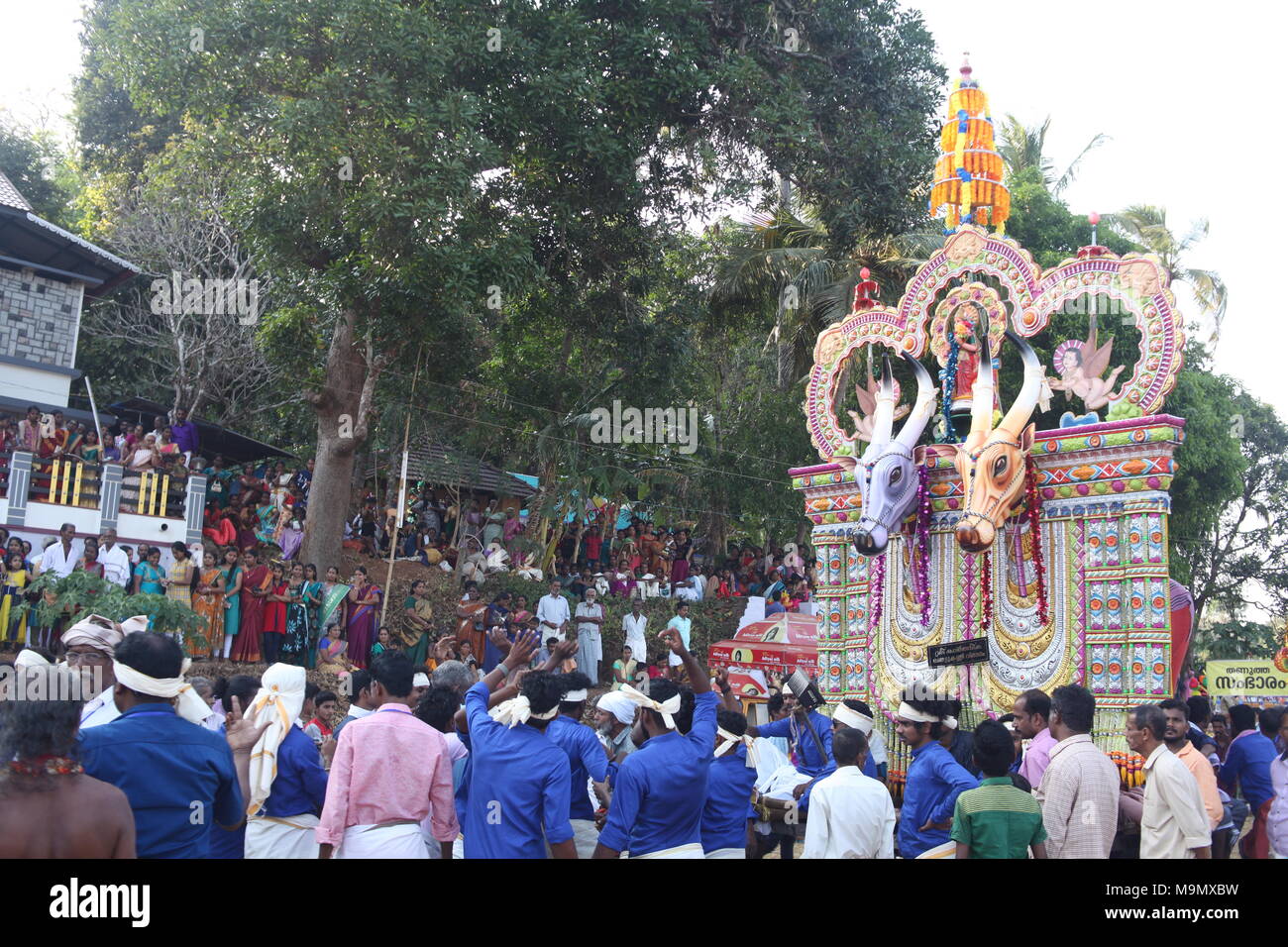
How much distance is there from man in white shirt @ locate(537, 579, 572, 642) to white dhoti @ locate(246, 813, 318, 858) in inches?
506

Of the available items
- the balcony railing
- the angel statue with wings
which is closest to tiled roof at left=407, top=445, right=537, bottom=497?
the balcony railing

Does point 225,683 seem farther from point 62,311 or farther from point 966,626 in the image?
point 62,311

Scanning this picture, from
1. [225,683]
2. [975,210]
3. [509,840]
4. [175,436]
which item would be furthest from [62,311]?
[509,840]

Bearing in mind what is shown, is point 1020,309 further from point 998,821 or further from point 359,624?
point 359,624

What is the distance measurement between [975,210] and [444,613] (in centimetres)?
1087

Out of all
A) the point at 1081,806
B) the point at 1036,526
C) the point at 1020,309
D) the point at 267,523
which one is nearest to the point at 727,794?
the point at 1081,806

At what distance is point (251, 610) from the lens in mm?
16578

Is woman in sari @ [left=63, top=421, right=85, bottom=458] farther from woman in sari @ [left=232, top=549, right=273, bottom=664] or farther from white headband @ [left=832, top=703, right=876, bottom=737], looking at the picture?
white headband @ [left=832, top=703, right=876, bottom=737]

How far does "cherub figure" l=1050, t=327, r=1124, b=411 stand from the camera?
12.7 meters

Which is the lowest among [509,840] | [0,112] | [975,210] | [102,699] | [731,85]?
[509,840]

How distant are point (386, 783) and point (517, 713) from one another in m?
0.68

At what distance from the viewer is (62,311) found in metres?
22.2

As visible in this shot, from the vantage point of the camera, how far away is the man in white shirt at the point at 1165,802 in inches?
248

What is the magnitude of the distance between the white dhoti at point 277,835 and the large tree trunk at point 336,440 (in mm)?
13533
